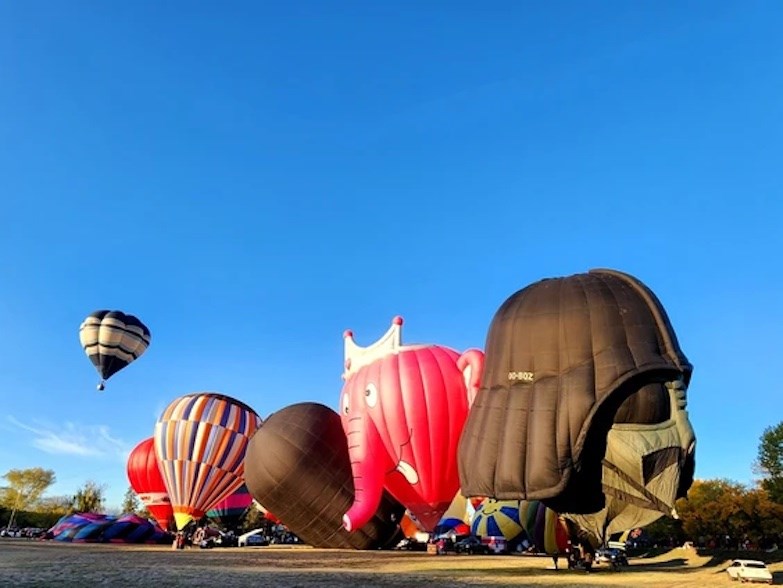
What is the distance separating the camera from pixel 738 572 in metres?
18.0

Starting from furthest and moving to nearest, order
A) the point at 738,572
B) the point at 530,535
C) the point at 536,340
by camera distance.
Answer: the point at 530,535
the point at 738,572
the point at 536,340

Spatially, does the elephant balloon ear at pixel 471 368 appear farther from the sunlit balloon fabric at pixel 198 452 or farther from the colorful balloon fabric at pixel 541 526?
the sunlit balloon fabric at pixel 198 452

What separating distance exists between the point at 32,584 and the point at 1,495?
77545 millimetres

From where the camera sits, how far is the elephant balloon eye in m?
19.9

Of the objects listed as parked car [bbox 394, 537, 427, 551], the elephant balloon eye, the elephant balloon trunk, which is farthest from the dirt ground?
parked car [bbox 394, 537, 427, 551]

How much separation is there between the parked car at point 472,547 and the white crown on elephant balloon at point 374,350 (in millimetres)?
13451

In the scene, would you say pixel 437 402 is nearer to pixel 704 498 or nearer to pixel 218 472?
pixel 218 472

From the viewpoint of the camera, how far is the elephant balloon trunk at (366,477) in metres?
19.8

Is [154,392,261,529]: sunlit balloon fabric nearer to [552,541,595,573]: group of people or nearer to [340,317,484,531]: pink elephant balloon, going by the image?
[340,317,484,531]: pink elephant balloon

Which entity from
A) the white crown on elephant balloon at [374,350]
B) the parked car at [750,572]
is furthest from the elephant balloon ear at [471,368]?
the parked car at [750,572]

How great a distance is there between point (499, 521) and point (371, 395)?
14807mm

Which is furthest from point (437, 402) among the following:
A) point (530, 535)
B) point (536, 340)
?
point (530, 535)

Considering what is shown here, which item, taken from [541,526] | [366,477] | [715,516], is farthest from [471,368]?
[715,516]

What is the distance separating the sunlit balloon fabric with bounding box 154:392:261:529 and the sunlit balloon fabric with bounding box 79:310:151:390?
637 cm
